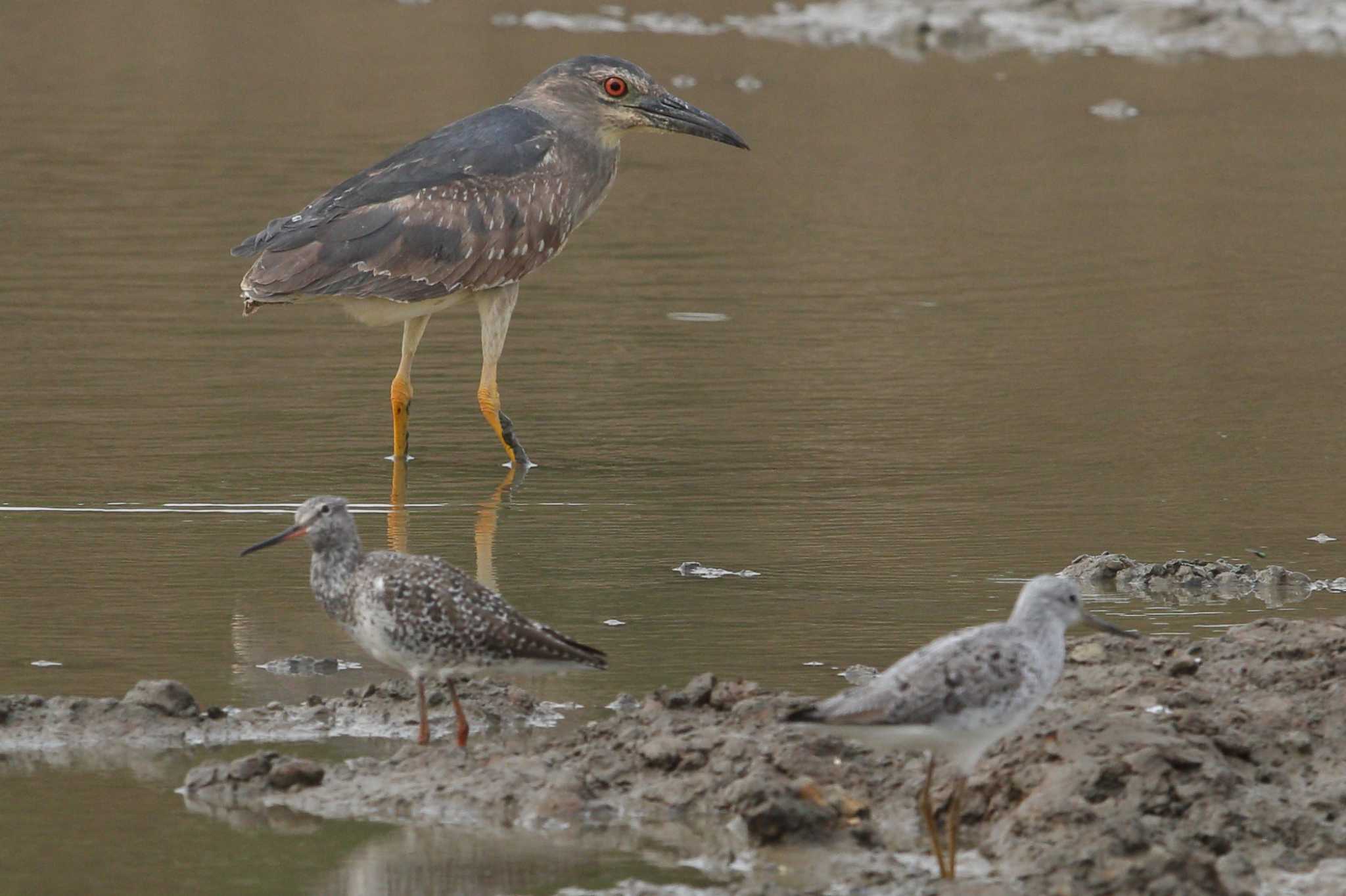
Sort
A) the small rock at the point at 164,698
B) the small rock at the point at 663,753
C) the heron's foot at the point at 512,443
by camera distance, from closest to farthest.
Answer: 1. the small rock at the point at 663,753
2. the small rock at the point at 164,698
3. the heron's foot at the point at 512,443

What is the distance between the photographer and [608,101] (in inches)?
480

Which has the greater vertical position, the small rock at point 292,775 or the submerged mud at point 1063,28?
the submerged mud at point 1063,28

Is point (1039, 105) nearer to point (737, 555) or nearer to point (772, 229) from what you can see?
point (772, 229)

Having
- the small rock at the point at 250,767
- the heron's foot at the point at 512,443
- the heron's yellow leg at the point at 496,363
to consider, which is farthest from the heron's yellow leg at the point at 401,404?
the small rock at the point at 250,767

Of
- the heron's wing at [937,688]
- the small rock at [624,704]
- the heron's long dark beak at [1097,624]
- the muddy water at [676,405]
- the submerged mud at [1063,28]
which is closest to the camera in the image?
the heron's wing at [937,688]

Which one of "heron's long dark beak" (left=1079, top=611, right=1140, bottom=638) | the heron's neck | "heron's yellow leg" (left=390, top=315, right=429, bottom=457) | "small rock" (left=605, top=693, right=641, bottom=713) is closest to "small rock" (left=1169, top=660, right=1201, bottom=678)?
"heron's long dark beak" (left=1079, top=611, right=1140, bottom=638)

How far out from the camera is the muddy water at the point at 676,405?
805 centimetres

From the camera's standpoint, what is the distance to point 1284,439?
11523mm

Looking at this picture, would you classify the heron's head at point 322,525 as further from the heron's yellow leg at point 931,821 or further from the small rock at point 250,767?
the heron's yellow leg at point 931,821

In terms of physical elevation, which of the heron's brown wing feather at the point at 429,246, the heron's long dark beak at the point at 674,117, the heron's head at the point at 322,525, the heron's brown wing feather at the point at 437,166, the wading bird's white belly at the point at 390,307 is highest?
the heron's long dark beak at the point at 674,117

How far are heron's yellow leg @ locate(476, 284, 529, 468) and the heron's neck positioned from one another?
403 cm

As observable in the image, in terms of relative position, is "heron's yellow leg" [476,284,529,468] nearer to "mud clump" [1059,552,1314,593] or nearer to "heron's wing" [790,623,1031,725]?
"mud clump" [1059,552,1314,593]

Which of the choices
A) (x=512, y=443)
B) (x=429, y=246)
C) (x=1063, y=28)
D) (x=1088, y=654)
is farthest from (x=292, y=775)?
(x=1063, y=28)

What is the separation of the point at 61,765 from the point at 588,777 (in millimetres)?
1491
